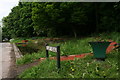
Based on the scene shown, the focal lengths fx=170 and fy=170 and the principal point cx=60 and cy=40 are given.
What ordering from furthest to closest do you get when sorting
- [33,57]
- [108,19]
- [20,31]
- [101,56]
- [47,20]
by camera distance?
1. [20,31]
2. [47,20]
3. [33,57]
4. [101,56]
5. [108,19]

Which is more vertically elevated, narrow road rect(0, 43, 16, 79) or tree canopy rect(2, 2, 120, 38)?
tree canopy rect(2, 2, 120, 38)

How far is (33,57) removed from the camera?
8391 mm

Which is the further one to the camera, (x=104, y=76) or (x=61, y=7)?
(x=61, y=7)

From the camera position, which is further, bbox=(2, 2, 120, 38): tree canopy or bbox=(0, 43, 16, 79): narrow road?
bbox=(0, 43, 16, 79): narrow road

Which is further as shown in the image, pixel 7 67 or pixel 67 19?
pixel 67 19

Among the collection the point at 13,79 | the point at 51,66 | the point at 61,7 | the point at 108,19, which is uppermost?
the point at 61,7

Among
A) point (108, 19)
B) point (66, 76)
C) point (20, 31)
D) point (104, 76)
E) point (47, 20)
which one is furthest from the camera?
point (20, 31)

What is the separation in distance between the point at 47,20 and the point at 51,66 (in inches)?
549

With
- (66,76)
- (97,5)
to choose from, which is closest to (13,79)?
(66,76)

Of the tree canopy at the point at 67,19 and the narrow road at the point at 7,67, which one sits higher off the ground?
the tree canopy at the point at 67,19

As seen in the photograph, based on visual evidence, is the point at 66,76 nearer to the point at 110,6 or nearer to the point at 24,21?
the point at 110,6

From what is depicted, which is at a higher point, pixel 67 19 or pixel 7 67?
pixel 67 19

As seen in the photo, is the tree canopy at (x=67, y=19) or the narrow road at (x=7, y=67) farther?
the narrow road at (x=7, y=67)

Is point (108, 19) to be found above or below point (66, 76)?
above
